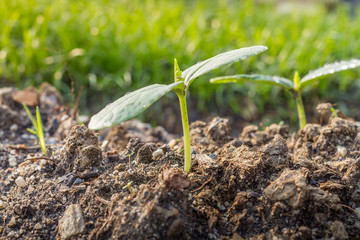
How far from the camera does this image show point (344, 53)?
266 cm

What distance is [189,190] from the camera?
1.02 m

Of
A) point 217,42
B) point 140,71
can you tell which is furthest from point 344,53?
point 140,71

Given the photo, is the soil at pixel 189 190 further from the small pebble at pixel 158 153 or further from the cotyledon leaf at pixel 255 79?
the cotyledon leaf at pixel 255 79

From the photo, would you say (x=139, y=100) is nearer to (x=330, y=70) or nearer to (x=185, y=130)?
(x=185, y=130)

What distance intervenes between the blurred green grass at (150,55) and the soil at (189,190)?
1.17 metres

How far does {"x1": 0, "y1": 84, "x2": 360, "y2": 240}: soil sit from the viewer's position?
93 cm

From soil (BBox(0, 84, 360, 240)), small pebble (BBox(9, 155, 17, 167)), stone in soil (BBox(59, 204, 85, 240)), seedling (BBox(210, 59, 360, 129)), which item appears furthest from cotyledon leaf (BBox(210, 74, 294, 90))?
small pebble (BBox(9, 155, 17, 167))

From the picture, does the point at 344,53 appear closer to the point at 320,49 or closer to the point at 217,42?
the point at 320,49

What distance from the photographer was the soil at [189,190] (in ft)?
3.06

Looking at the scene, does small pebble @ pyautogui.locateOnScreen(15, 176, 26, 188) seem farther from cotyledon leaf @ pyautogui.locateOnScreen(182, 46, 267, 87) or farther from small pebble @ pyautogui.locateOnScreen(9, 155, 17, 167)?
cotyledon leaf @ pyautogui.locateOnScreen(182, 46, 267, 87)

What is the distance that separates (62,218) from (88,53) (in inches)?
69.2

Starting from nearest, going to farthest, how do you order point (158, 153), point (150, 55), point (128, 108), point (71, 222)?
point (128, 108) < point (71, 222) < point (158, 153) < point (150, 55)

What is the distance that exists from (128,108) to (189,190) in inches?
12.5

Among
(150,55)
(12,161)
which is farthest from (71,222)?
(150,55)
